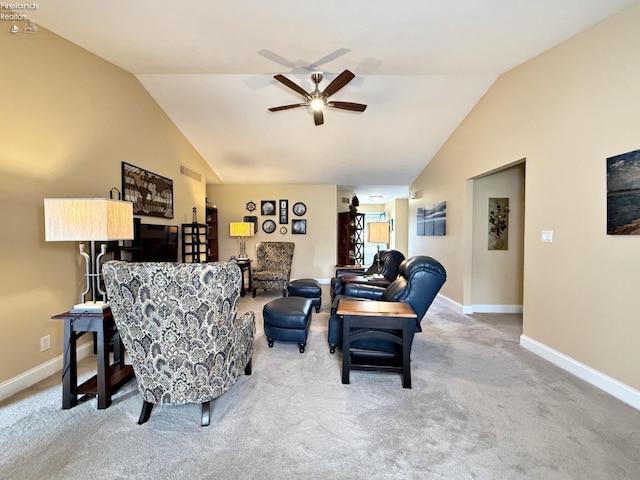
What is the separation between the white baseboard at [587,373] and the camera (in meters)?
2.14

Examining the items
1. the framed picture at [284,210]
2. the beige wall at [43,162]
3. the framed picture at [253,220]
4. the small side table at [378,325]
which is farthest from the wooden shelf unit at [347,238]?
the beige wall at [43,162]

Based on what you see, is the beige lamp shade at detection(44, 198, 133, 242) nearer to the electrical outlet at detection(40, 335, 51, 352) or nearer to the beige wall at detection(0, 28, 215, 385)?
the beige wall at detection(0, 28, 215, 385)

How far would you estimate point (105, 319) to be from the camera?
2.02 m

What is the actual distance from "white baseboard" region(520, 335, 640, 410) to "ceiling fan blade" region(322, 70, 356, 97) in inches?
136

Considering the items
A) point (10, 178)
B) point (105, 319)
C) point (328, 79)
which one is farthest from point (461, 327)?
point (10, 178)

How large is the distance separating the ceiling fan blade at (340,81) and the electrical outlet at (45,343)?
365cm

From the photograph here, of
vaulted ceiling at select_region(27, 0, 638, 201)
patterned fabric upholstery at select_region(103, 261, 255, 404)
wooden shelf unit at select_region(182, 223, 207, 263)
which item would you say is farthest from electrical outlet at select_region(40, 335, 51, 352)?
vaulted ceiling at select_region(27, 0, 638, 201)

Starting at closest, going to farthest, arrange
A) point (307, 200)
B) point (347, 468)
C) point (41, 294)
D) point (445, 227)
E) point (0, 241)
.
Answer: point (347, 468) → point (0, 241) → point (41, 294) → point (445, 227) → point (307, 200)

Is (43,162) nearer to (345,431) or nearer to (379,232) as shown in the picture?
(345,431)

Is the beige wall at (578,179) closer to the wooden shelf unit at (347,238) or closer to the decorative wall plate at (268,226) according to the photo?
the wooden shelf unit at (347,238)

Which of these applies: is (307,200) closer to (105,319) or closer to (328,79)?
(328,79)

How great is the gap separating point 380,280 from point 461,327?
1.26m

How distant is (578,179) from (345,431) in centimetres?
300

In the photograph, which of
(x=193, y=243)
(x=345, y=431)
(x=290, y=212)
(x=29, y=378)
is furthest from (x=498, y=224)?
(x=29, y=378)
